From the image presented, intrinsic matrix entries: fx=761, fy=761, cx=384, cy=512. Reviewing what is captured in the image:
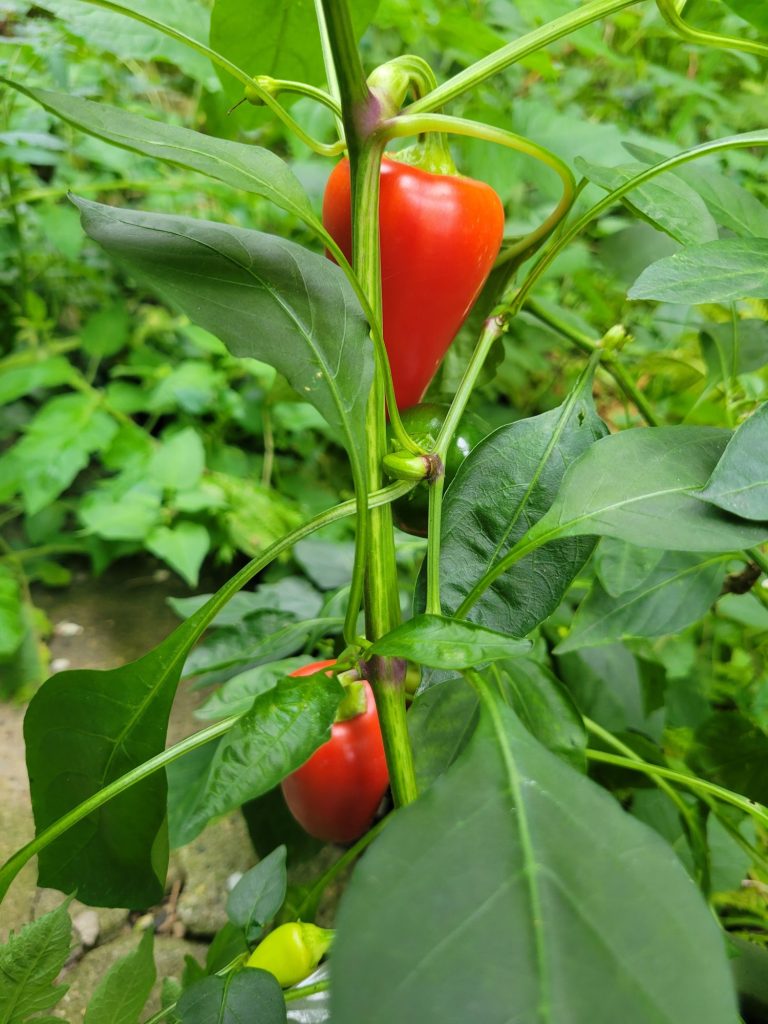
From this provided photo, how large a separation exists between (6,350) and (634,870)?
1.17m

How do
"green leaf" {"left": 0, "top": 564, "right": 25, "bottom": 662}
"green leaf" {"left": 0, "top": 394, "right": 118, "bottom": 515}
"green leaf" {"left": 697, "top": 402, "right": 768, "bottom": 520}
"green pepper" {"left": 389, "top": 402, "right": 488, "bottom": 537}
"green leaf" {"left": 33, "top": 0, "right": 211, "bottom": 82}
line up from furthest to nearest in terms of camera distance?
"green leaf" {"left": 0, "top": 394, "right": 118, "bottom": 515} → "green leaf" {"left": 0, "top": 564, "right": 25, "bottom": 662} → "green leaf" {"left": 33, "top": 0, "right": 211, "bottom": 82} → "green pepper" {"left": 389, "top": 402, "right": 488, "bottom": 537} → "green leaf" {"left": 697, "top": 402, "right": 768, "bottom": 520}

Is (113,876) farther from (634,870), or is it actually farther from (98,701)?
(634,870)

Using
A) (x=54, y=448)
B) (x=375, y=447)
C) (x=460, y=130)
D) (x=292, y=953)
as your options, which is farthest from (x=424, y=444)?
Result: (x=54, y=448)

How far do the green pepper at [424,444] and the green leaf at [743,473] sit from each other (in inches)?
5.0

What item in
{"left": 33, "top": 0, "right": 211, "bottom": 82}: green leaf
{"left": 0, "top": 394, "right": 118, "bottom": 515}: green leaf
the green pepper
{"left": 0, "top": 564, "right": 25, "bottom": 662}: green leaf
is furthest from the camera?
{"left": 0, "top": 394, "right": 118, "bottom": 515}: green leaf

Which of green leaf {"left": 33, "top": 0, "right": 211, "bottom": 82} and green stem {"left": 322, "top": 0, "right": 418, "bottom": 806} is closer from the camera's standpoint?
green stem {"left": 322, "top": 0, "right": 418, "bottom": 806}

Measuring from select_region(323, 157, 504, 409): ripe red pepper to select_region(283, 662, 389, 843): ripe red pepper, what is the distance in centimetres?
19

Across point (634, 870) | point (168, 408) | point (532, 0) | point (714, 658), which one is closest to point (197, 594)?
point (168, 408)

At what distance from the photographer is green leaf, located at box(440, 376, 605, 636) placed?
0.34 m

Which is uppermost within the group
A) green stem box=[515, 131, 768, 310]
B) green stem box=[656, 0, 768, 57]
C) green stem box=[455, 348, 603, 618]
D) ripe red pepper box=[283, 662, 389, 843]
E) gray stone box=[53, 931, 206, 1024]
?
green stem box=[656, 0, 768, 57]

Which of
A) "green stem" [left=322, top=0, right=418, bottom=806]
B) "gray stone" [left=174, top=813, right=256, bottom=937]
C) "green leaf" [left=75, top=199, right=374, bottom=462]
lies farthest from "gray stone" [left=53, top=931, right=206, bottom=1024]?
"green leaf" [left=75, top=199, right=374, bottom=462]

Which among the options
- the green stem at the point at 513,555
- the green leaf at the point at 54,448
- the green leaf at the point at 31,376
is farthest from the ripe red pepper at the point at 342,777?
the green leaf at the point at 31,376

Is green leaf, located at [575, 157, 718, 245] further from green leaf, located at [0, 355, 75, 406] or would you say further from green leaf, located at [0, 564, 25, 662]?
green leaf, located at [0, 355, 75, 406]

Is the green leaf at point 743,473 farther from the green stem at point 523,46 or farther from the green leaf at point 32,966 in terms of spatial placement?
the green leaf at point 32,966
